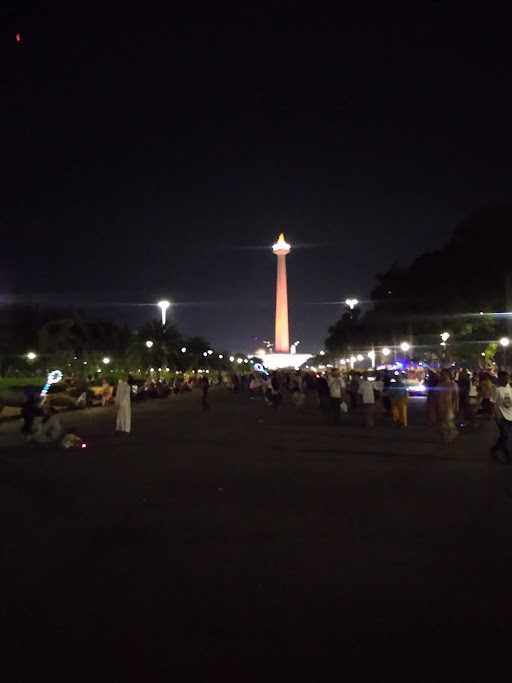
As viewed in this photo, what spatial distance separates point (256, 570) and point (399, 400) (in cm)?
1831

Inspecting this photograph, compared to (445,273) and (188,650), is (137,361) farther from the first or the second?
(188,650)

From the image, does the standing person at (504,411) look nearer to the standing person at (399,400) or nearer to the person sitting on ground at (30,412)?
the standing person at (399,400)

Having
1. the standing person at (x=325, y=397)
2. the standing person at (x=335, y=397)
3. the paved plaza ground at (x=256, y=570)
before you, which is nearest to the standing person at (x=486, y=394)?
the standing person at (x=335, y=397)

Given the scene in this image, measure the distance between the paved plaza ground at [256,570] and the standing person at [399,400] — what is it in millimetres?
9462

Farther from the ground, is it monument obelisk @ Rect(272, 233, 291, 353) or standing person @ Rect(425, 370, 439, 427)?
monument obelisk @ Rect(272, 233, 291, 353)

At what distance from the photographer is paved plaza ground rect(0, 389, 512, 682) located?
526cm

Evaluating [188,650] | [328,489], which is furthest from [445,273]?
[188,650]

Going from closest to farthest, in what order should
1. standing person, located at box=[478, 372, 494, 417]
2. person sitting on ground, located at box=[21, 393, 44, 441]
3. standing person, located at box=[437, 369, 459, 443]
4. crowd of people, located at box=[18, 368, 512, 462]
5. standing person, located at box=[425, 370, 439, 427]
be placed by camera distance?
crowd of people, located at box=[18, 368, 512, 462] < standing person, located at box=[437, 369, 459, 443] < person sitting on ground, located at box=[21, 393, 44, 441] < standing person, located at box=[425, 370, 439, 427] < standing person, located at box=[478, 372, 494, 417]

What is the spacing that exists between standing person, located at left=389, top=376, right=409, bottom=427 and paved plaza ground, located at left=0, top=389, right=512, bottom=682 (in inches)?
373

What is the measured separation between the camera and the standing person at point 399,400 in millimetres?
25031

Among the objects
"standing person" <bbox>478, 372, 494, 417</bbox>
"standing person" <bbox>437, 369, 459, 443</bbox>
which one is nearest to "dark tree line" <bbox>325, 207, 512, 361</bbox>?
"standing person" <bbox>478, 372, 494, 417</bbox>

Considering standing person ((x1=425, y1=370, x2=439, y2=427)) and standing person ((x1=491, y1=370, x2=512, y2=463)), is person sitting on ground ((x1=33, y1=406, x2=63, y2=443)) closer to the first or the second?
standing person ((x1=425, y1=370, x2=439, y2=427))

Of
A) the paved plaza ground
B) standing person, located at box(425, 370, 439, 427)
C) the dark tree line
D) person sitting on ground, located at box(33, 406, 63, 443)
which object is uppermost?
the dark tree line

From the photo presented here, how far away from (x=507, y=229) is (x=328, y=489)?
3991 centimetres
